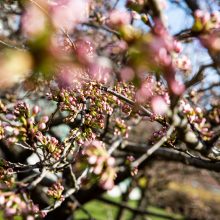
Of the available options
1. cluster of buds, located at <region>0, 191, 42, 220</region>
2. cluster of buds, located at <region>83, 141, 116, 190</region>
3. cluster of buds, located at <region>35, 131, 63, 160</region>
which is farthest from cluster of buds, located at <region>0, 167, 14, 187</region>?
cluster of buds, located at <region>83, 141, 116, 190</region>

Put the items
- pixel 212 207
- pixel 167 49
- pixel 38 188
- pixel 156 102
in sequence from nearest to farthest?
pixel 167 49 → pixel 156 102 → pixel 38 188 → pixel 212 207

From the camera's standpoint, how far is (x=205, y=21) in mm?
1591

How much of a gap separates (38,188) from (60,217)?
0.66 m

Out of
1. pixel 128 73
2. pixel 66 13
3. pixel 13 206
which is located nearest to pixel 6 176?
pixel 13 206

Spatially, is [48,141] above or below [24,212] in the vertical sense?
below

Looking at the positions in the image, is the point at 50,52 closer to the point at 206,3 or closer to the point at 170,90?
the point at 170,90

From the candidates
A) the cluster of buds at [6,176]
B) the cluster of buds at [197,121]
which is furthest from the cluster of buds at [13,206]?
the cluster of buds at [197,121]

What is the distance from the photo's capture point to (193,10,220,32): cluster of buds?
5.23 feet

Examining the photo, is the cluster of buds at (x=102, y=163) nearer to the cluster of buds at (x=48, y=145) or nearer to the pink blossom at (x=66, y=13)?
the pink blossom at (x=66, y=13)

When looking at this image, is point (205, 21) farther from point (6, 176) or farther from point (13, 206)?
point (6, 176)

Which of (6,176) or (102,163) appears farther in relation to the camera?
(6,176)

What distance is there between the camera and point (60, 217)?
6.30m

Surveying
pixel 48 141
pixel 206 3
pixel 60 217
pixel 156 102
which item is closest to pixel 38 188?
pixel 60 217

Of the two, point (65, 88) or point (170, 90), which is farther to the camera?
point (65, 88)
